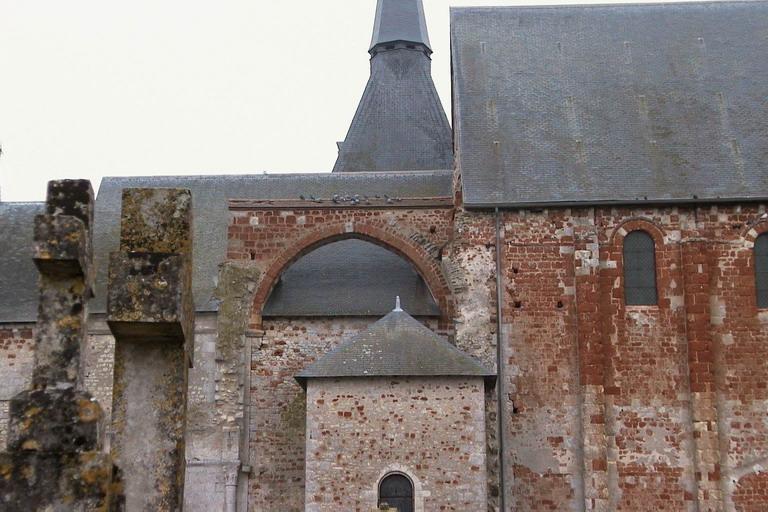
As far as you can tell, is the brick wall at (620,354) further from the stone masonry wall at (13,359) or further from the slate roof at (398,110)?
the stone masonry wall at (13,359)

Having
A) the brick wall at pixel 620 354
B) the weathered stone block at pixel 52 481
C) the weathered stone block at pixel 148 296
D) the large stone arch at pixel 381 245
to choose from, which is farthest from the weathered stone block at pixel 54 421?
the large stone arch at pixel 381 245

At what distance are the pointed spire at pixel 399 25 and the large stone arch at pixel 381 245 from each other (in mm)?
9078

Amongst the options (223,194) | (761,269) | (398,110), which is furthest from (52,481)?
(398,110)

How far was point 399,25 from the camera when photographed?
88.4 feet

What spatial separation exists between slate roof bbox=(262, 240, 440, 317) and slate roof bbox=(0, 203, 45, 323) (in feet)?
13.6

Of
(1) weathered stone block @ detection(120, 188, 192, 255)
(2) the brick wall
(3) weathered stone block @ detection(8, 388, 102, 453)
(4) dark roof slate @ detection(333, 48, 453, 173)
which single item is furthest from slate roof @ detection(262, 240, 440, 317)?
(3) weathered stone block @ detection(8, 388, 102, 453)

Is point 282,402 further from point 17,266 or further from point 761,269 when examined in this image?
point 761,269

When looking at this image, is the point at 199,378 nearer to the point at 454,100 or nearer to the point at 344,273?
the point at 344,273

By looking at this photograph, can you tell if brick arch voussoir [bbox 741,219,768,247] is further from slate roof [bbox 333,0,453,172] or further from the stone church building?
slate roof [bbox 333,0,453,172]

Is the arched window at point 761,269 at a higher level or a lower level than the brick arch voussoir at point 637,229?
lower

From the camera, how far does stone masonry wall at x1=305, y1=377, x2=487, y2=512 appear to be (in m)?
15.4

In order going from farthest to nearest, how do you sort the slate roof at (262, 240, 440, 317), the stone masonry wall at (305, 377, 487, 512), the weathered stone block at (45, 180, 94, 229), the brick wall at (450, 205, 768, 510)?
the slate roof at (262, 240, 440, 317) → the brick wall at (450, 205, 768, 510) → the stone masonry wall at (305, 377, 487, 512) → the weathered stone block at (45, 180, 94, 229)

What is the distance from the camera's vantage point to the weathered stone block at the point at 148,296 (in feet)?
18.7

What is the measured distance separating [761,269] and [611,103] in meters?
3.99
